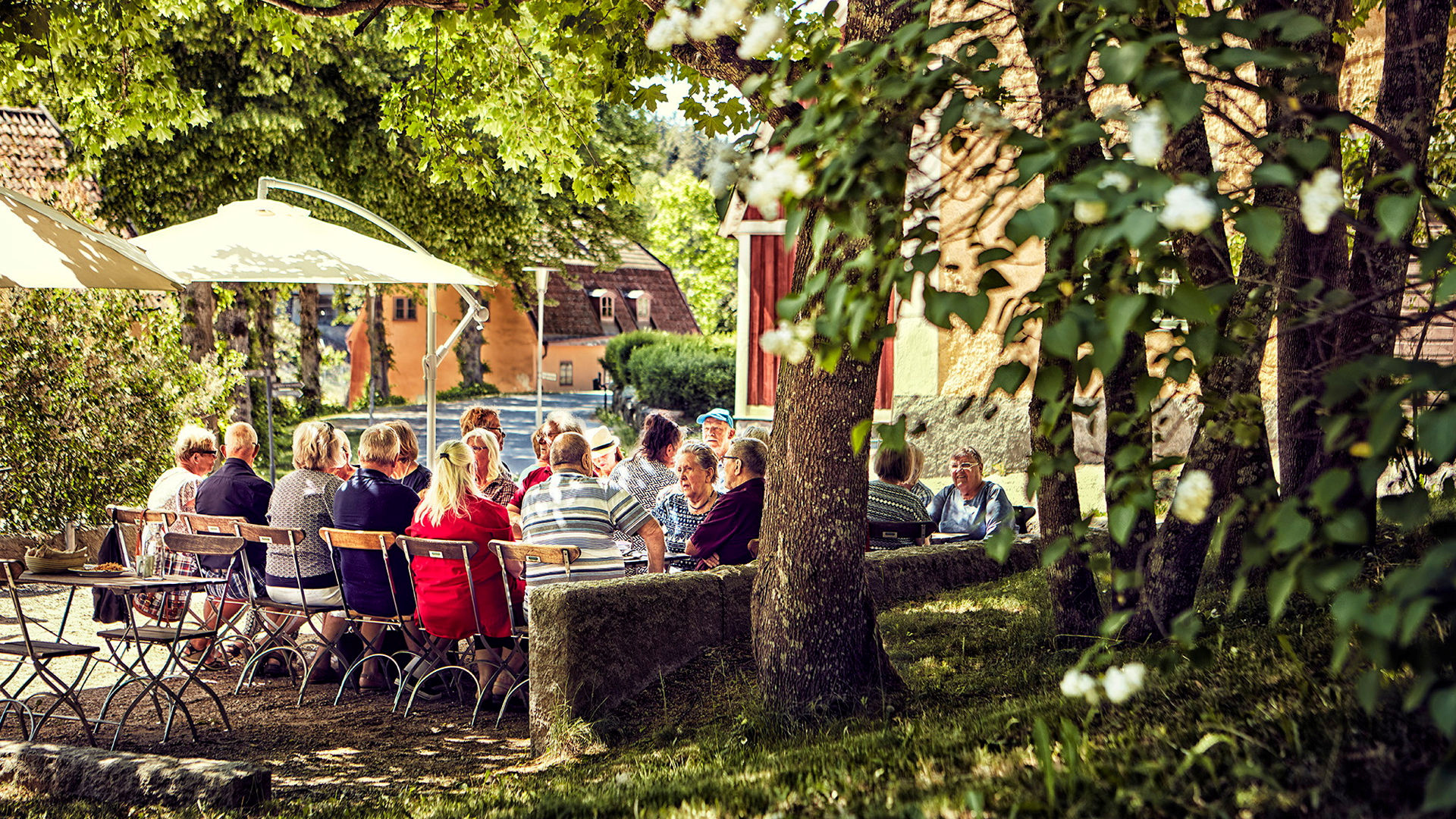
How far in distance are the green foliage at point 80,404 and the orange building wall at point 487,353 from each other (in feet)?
133

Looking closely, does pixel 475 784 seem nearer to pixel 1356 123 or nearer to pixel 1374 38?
pixel 1356 123

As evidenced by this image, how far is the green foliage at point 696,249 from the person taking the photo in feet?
181

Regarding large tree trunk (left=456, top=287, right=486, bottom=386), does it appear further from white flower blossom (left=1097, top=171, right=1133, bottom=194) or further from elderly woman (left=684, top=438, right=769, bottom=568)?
white flower blossom (left=1097, top=171, right=1133, bottom=194)

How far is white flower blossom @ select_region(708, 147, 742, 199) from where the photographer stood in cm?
329

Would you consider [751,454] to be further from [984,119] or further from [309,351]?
[309,351]

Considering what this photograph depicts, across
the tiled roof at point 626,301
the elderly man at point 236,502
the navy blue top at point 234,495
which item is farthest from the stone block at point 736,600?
the tiled roof at point 626,301

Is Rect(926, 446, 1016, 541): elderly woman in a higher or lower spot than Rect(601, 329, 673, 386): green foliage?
lower

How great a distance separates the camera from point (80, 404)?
394 inches

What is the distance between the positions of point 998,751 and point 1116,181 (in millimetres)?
1992

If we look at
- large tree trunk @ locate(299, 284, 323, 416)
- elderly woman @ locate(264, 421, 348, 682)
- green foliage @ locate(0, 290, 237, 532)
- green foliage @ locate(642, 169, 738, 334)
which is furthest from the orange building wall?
elderly woman @ locate(264, 421, 348, 682)

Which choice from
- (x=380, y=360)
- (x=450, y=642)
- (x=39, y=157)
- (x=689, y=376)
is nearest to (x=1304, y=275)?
(x=450, y=642)

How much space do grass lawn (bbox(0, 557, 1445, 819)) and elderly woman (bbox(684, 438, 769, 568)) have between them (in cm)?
87

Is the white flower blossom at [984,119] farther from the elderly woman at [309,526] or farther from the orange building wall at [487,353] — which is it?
the orange building wall at [487,353]

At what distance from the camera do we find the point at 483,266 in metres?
21.5
